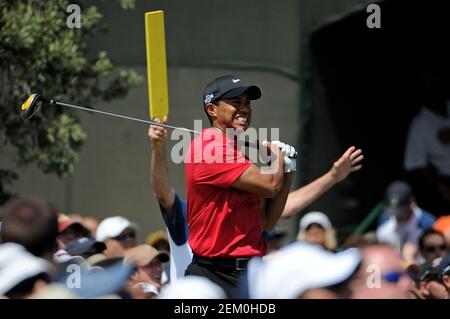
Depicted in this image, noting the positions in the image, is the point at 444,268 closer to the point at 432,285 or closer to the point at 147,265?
the point at 432,285

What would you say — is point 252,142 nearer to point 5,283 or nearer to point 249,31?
point 5,283

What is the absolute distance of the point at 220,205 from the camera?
18.0 feet

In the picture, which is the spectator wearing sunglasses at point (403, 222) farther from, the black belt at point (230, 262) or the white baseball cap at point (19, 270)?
the white baseball cap at point (19, 270)

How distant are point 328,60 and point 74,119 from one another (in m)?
3.15

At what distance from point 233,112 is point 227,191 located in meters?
0.40

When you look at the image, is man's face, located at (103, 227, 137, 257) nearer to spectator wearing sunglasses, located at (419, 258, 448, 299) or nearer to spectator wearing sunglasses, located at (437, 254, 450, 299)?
spectator wearing sunglasses, located at (419, 258, 448, 299)

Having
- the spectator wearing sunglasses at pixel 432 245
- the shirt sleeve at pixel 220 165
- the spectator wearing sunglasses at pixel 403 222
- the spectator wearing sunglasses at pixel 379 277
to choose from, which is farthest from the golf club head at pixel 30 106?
the spectator wearing sunglasses at pixel 403 222

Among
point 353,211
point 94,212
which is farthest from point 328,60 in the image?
point 94,212

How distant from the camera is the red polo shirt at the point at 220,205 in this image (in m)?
5.45

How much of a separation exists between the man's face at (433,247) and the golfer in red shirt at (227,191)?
2.96 metres

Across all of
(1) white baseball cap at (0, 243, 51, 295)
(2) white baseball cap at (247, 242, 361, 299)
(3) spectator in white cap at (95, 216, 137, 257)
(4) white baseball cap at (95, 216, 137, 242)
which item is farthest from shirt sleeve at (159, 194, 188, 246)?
(2) white baseball cap at (247, 242, 361, 299)

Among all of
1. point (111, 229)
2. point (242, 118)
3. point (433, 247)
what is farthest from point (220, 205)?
point (433, 247)

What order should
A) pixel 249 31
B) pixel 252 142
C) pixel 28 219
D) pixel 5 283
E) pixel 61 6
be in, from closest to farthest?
pixel 5 283 < pixel 28 219 < pixel 252 142 < pixel 61 6 < pixel 249 31
